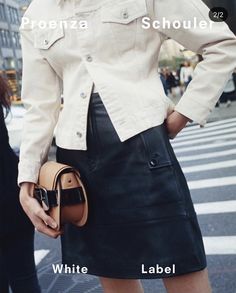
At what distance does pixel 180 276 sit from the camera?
115cm

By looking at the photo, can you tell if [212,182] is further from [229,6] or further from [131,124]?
[131,124]

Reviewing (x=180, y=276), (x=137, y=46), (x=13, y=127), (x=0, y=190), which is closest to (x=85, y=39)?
(x=137, y=46)

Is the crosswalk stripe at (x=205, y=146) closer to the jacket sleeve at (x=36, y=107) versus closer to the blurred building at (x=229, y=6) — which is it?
the blurred building at (x=229, y=6)

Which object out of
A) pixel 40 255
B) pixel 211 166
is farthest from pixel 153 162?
pixel 211 166

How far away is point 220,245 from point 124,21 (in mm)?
2236

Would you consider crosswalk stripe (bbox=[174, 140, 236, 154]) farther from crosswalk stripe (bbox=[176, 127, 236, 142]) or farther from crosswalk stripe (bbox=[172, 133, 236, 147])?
crosswalk stripe (bbox=[176, 127, 236, 142])

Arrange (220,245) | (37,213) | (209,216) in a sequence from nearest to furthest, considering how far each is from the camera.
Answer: (37,213)
(220,245)
(209,216)

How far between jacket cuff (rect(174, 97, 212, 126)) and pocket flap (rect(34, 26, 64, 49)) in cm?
40

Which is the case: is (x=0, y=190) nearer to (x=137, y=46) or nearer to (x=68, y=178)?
(x=68, y=178)

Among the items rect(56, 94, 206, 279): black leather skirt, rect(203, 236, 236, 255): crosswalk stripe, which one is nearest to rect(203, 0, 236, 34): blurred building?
rect(56, 94, 206, 279): black leather skirt

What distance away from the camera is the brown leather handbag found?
3.95 feet

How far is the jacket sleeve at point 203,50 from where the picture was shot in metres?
1.12

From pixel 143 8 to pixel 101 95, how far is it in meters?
0.26

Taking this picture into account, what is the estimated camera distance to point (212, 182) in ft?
16.2
